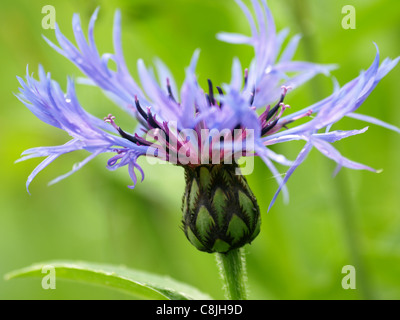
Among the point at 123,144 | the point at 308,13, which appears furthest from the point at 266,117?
the point at 308,13

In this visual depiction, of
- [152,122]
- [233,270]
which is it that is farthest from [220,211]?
[152,122]

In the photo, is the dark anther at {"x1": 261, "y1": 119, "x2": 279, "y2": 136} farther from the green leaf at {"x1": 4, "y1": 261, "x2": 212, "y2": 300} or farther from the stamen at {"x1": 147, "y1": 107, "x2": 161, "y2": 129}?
the green leaf at {"x1": 4, "y1": 261, "x2": 212, "y2": 300}

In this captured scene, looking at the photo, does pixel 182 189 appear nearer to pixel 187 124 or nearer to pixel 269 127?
pixel 269 127

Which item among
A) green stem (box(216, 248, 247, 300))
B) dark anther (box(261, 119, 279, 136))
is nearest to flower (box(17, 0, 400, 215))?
dark anther (box(261, 119, 279, 136))

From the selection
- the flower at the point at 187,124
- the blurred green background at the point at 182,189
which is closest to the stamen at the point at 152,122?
the flower at the point at 187,124

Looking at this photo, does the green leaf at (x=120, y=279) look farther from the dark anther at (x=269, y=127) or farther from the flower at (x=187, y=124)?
the dark anther at (x=269, y=127)

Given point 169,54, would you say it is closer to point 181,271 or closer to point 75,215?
point 181,271
